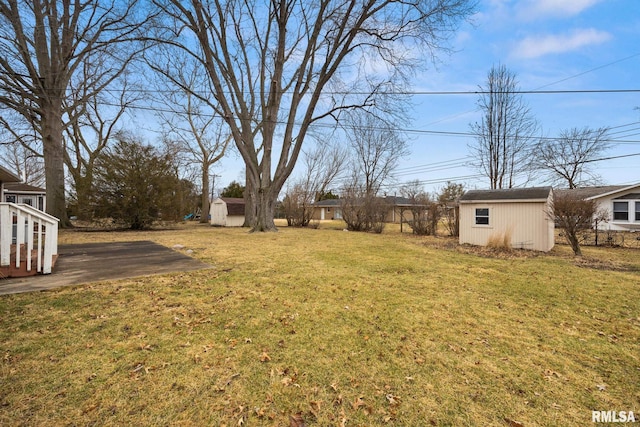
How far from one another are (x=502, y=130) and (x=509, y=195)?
11.8 meters

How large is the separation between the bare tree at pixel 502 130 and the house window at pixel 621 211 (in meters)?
5.93

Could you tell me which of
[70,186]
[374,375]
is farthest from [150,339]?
[70,186]

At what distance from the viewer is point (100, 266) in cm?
570

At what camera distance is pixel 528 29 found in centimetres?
1111

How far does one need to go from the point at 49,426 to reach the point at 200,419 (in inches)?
34.8

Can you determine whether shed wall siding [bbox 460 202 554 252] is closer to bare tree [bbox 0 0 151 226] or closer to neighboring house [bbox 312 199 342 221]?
bare tree [bbox 0 0 151 226]

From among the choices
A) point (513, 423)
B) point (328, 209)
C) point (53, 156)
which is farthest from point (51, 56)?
point (328, 209)

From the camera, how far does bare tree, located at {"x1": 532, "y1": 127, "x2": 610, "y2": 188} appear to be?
24375 millimetres

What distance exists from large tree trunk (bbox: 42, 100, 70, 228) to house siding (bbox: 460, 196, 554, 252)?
66.8 ft

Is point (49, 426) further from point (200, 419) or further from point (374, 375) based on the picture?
point (374, 375)

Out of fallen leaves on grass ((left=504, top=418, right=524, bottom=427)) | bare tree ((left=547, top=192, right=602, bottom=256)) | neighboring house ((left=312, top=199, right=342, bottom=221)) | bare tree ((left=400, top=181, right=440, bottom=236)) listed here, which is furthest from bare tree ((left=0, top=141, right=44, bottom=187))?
bare tree ((left=547, top=192, right=602, bottom=256))

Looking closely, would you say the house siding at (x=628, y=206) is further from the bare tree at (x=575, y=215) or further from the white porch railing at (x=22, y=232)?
the white porch railing at (x=22, y=232)

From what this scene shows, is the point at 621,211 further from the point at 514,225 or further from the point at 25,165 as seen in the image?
the point at 25,165

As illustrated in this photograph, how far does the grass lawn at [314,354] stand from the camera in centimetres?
189
